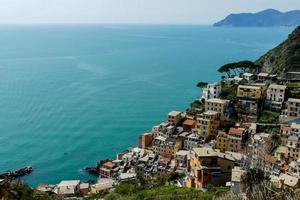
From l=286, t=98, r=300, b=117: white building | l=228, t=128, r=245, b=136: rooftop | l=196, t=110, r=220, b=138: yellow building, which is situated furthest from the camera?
l=286, t=98, r=300, b=117: white building

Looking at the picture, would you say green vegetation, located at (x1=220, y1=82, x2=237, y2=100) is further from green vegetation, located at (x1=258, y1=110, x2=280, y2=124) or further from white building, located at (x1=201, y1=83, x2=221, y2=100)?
green vegetation, located at (x1=258, y1=110, x2=280, y2=124)

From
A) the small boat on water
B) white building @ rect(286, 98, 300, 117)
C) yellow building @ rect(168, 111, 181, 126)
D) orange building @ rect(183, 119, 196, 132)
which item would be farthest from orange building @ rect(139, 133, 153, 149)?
white building @ rect(286, 98, 300, 117)

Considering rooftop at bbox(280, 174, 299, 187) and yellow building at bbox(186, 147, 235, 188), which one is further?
yellow building at bbox(186, 147, 235, 188)

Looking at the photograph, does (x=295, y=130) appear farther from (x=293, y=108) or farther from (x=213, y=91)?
(x=213, y=91)

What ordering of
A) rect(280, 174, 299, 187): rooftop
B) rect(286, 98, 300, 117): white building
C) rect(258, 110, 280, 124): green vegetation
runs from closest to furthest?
rect(280, 174, 299, 187): rooftop → rect(286, 98, 300, 117): white building → rect(258, 110, 280, 124): green vegetation

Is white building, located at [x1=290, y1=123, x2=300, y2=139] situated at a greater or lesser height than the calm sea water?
greater

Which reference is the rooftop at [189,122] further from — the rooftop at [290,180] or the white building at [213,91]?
the rooftop at [290,180]

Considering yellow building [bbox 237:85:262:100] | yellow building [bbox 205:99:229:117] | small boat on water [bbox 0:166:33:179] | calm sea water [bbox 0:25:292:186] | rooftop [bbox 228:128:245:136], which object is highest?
yellow building [bbox 237:85:262:100]
